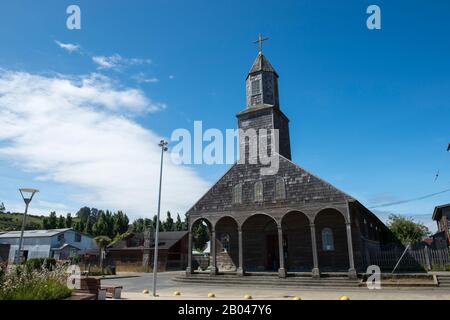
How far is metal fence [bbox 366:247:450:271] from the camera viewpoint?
68.3ft

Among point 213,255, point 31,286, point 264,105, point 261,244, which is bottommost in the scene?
point 31,286

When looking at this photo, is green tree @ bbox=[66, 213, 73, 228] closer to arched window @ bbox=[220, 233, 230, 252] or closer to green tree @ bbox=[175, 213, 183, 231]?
green tree @ bbox=[175, 213, 183, 231]

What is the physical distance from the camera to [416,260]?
2109 cm

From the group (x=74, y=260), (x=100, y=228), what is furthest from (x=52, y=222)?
(x=74, y=260)

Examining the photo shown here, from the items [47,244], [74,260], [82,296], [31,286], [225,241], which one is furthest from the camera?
[47,244]

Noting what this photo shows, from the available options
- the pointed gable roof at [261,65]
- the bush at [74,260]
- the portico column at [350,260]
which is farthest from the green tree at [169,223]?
the portico column at [350,260]

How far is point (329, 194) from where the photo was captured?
1944 cm

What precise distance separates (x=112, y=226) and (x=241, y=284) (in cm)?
7198

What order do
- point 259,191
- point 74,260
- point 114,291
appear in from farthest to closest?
point 74,260 → point 259,191 → point 114,291

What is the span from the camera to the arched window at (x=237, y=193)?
891 inches

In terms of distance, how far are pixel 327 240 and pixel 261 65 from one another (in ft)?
51.2

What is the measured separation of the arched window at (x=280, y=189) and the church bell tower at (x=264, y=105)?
3.84 meters

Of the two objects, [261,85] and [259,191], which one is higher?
[261,85]

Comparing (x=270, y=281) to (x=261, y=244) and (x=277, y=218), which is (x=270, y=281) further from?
(x=261, y=244)
